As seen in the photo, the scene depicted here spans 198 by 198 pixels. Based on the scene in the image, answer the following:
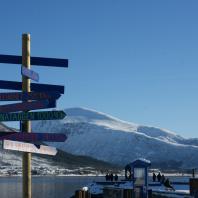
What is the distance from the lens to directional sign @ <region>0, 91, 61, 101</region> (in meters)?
16.3

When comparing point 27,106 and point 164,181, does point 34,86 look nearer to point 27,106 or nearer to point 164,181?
point 27,106

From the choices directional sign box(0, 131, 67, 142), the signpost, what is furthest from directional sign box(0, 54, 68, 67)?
directional sign box(0, 131, 67, 142)

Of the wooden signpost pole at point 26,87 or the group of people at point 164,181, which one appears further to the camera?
the group of people at point 164,181

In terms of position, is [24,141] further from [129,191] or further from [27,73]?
[129,191]

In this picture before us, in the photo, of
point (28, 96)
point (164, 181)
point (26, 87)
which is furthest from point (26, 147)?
point (164, 181)

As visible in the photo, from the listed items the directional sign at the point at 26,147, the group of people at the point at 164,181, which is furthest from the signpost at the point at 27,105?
the group of people at the point at 164,181

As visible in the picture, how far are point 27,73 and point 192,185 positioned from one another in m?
24.5

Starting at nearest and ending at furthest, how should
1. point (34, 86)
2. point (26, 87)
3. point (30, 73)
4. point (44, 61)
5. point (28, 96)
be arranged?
point (28, 96), point (30, 73), point (26, 87), point (44, 61), point (34, 86)

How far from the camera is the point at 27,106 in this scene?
16.1 metres

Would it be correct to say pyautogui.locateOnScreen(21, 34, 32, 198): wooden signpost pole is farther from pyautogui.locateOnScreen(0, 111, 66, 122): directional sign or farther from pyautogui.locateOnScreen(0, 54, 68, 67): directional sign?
pyautogui.locateOnScreen(0, 111, 66, 122): directional sign

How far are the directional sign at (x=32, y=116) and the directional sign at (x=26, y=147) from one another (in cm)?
78

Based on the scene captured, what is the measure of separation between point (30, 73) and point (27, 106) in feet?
4.49

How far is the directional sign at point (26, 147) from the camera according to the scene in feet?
48.6

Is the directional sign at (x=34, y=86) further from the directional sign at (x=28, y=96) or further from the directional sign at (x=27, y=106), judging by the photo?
the directional sign at (x=27, y=106)
